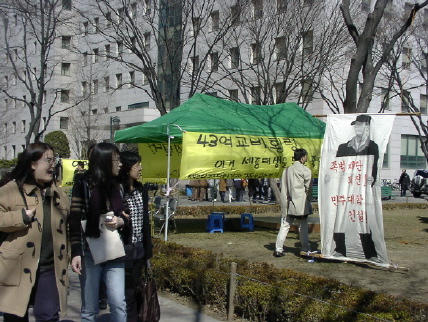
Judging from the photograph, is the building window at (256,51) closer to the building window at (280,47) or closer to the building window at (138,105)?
the building window at (280,47)

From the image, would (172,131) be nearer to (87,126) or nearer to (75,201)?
(75,201)

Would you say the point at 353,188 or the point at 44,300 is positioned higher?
the point at 353,188

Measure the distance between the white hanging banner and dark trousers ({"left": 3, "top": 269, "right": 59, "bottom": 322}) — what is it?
5.12 m

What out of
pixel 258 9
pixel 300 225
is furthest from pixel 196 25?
pixel 300 225

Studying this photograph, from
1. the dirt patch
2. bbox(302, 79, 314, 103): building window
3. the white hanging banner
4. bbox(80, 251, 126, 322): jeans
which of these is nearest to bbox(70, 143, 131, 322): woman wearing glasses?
bbox(80, 251, 126, 322): jeans

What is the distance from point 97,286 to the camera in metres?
4.35

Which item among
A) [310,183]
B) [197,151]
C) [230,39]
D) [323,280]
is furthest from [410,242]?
[230,39]

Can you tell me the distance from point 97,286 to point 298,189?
17.1ft

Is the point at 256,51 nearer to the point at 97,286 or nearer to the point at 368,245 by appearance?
the point at 368,245

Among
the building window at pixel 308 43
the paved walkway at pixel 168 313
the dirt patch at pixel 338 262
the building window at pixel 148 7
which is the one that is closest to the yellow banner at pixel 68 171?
the dirt patch at pixel 338 262

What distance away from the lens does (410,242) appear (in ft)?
38.6

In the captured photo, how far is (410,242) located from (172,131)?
18.4 ft

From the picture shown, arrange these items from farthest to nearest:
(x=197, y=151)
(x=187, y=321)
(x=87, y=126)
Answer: (x=87, y=126), (x=197, y=151), (x=187, y=321)

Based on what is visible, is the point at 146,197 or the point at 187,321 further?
the point at 187,321
